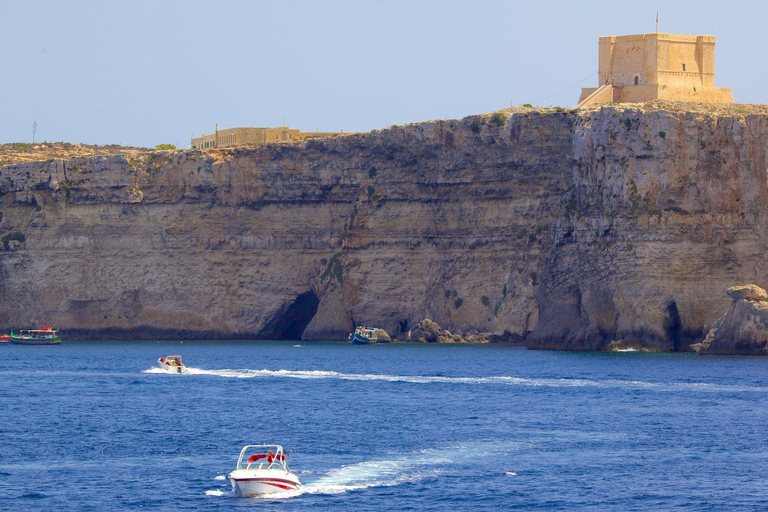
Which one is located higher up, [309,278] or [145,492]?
[309,278]

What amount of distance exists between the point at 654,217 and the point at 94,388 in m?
41.3

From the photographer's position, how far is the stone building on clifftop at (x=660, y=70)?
349 ft

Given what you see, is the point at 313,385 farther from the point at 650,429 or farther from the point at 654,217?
the point at 654,217

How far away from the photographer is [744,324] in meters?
84.2

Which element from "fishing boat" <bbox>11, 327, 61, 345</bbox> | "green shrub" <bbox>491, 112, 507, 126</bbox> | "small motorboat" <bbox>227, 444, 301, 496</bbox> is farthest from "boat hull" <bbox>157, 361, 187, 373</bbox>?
"green shrub" <bbox>491, 112, 507, 126</bbox>

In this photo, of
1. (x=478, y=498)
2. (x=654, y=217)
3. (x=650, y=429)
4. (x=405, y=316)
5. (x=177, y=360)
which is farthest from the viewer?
(x=405, y=316)

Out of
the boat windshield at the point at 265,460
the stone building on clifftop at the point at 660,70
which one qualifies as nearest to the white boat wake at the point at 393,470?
the boat windshield at the point at 265,460

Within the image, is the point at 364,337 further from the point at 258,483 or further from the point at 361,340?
the point at 258,483

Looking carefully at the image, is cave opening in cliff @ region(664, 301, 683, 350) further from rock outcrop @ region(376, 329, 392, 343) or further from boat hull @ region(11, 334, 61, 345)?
boat hull @ region(11, 334, 61, 345)

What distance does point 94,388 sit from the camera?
70.2 meters

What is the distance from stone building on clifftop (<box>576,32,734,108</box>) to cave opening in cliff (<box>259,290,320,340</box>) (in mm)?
30073

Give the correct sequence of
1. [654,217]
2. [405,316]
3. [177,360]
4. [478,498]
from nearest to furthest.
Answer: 1. [478,498]
2. [177,360]
3. [654,217]
4. [405,316]

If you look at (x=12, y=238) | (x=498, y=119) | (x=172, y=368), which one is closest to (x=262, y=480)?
(x=172, y=368)

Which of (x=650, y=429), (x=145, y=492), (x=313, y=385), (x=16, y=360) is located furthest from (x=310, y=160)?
(x=145, y=492)
